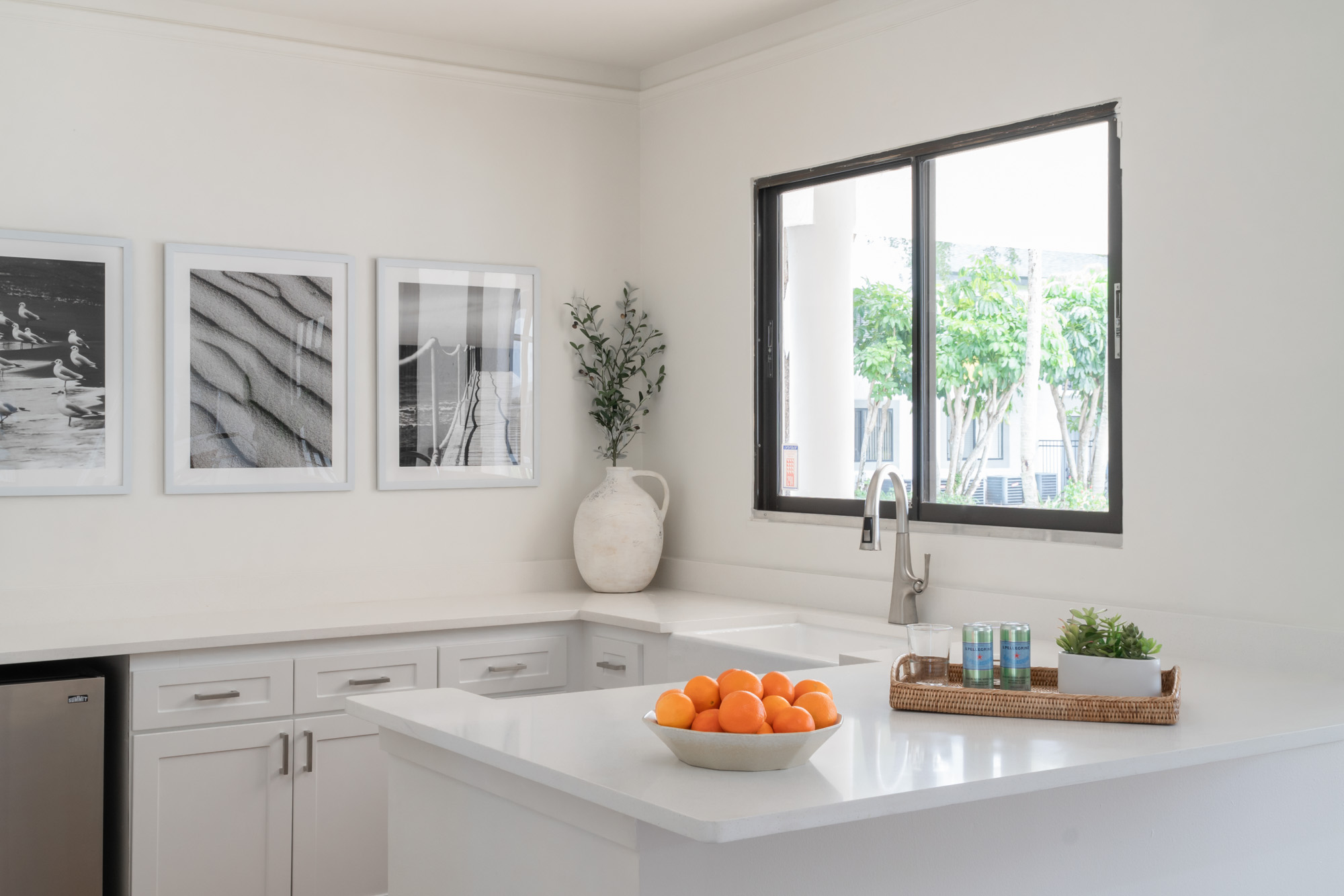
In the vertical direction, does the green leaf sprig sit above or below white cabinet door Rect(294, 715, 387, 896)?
above

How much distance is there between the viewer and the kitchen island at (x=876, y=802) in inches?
57.2

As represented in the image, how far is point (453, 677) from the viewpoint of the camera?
3471 millimetres

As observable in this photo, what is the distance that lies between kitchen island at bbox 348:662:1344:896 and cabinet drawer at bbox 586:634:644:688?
135cm

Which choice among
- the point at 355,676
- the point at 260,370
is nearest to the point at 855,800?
the point at 355,676

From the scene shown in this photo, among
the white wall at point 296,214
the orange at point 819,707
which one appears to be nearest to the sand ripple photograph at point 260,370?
the white wall at point 296,214

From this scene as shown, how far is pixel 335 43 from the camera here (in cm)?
384

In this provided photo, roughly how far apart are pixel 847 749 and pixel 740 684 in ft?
0.66

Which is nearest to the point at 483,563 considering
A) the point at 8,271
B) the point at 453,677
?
the point at 453,677

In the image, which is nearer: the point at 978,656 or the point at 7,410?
the point at 978,656

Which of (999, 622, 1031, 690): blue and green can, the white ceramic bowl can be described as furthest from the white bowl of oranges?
(999, 622, 1031, 690): blue and green can

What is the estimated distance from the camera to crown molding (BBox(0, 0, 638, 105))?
11.4 ft

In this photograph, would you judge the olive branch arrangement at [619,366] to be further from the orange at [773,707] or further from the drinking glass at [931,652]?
the orange at [773,707]

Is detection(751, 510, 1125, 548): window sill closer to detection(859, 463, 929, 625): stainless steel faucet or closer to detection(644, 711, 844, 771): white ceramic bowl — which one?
detection(859, 463, 929, 625): stainless steel faucet

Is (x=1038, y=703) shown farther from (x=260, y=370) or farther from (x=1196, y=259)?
(x=260, y=370)
